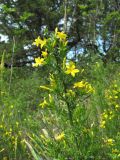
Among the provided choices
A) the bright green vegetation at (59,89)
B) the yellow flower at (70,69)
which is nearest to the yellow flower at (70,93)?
the bright green vegetation at (59,89)

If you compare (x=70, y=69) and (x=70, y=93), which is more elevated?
(x=70, y=69)

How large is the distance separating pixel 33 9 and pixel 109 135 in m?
7.49

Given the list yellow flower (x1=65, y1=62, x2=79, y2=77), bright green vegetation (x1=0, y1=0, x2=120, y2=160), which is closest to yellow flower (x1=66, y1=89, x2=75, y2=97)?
bright green vegetation (x1=0, y1=0, x2=120, y2=160)

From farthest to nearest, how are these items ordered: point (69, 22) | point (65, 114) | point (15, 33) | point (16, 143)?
1. point (69, 22)
2. point (15, 33)
3. point (16, 143)
4. point (65, 114)

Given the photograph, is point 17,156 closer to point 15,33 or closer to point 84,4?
point 15,33

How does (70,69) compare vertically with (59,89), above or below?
above

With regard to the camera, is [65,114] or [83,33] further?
[83,33]

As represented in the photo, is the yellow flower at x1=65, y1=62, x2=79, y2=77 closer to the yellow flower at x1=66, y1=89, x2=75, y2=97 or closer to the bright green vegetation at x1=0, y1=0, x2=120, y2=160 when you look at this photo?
the bright green vegetation at x1=0, y1=0, x2=120, y2=160

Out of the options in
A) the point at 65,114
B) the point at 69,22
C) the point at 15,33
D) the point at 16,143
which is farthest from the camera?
the point at 69,22

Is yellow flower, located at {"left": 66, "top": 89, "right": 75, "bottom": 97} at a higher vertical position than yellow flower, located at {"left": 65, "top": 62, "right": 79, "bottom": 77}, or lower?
lower

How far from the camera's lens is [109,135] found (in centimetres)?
456

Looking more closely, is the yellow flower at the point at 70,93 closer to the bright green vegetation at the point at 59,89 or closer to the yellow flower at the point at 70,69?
the bright green vegetation at the point at 59,89

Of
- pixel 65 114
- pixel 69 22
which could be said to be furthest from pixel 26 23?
pixel 65 114

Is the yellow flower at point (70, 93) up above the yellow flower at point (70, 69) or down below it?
below
